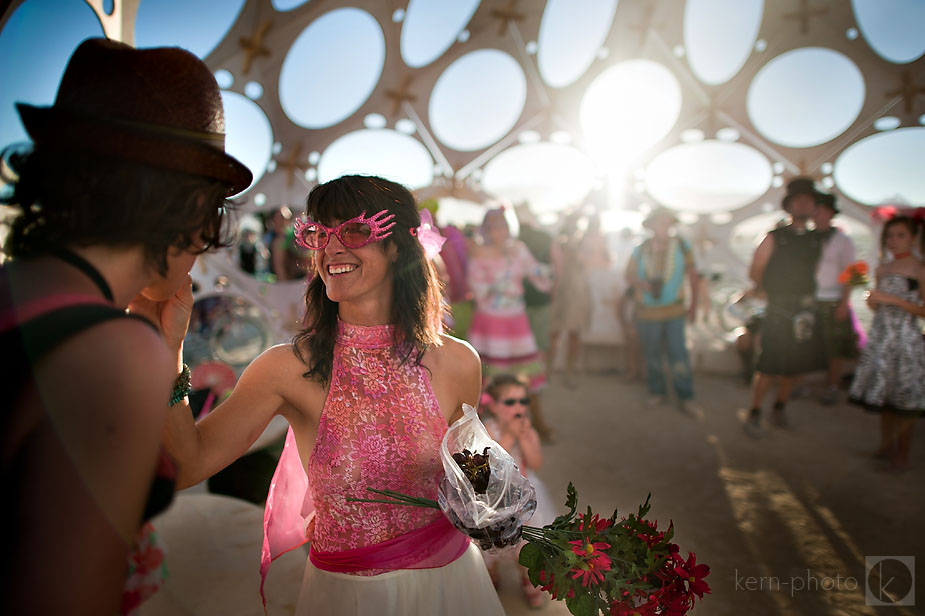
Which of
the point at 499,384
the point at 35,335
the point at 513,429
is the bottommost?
the point at 513,429

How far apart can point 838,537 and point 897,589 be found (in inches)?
18.6

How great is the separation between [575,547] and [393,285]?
2.61 ft

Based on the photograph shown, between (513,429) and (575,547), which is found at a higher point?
(575,547)

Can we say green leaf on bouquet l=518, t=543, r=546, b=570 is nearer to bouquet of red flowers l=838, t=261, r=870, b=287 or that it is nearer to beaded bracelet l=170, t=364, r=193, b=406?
beaded bracelet l=170, t=364, r=193, b=406

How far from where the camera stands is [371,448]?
1.36 meters

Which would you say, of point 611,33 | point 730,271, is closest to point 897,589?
point 730,271

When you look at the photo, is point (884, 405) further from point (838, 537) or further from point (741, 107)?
point (741, 107)

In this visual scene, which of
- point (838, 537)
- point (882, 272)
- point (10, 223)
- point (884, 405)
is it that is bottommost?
point (838, 537)

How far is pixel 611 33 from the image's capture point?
764 centimetres

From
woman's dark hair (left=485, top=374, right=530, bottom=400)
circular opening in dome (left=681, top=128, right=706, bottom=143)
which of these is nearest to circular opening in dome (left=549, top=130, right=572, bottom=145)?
circular opening in dome (left=681, top=128, right=706, bottom=143)

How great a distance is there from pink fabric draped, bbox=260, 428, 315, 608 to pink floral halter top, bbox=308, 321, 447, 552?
0.15m

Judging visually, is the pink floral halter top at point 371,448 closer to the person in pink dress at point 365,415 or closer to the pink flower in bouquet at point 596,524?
the person in pink dress at point 365,415

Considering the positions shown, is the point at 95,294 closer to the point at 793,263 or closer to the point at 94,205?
the point at 94,205

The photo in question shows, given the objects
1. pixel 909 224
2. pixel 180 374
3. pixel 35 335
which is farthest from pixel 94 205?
pixel 909 224
